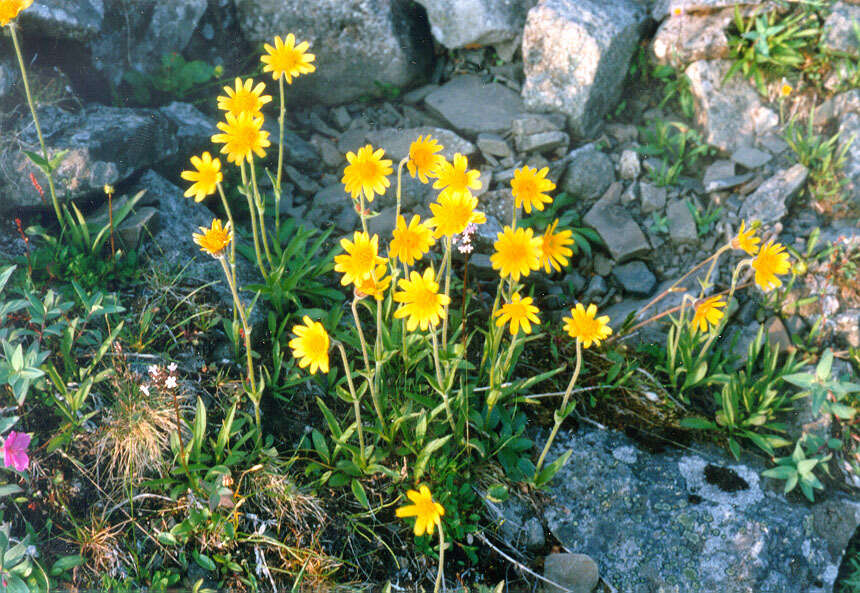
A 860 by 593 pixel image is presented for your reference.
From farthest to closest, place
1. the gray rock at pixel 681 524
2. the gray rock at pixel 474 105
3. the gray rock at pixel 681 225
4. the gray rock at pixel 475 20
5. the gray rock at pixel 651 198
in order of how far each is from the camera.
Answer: the gray rock at pixel 475 20, the gray rock at pixel 474 105, the gray rock at pixel 651 198, the gray rock at pixel 681 225, the gray rock at pixel 681 524

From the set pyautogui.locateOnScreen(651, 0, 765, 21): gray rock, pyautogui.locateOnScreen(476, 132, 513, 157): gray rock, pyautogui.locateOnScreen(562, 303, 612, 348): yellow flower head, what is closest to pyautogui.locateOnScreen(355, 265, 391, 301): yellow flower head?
pyautogui.locateOnScreen(562, 303, 612, 348): yellow flower head

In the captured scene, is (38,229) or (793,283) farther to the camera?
(793,283)

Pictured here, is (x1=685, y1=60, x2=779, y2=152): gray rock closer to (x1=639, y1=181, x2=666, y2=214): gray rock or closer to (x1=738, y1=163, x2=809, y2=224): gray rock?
(x1=738, y1=163, x2=809, y2=224): gray rock

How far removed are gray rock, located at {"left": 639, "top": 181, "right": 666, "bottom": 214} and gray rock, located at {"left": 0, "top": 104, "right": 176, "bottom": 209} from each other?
2.76 m

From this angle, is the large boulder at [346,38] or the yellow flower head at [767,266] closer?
the yellow flower head at [767,266]

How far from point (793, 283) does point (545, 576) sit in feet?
7.21

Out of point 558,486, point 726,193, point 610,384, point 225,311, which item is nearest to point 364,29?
point 225,311

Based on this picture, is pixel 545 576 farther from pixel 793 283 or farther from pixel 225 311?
pixel 793 283

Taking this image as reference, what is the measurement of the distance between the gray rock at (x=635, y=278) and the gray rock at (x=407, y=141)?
116cm

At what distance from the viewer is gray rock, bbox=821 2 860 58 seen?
406 centimetres

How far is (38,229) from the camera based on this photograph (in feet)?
10.3

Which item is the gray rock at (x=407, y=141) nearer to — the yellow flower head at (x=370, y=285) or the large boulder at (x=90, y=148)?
the large boulder at (x=90, y=148)

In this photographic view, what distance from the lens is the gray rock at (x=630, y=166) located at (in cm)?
411

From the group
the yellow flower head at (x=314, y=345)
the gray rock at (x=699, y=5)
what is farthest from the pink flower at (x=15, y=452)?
the gray rock at (x=699, y=5)
